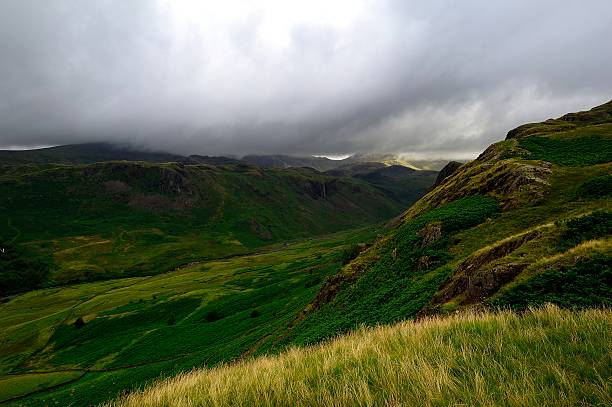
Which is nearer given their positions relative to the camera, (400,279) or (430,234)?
(400,279)

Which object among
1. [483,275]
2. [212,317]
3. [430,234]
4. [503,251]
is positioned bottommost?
[212,317]

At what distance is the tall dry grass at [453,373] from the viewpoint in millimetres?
4188

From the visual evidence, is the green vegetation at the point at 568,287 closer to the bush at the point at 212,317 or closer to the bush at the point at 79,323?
the bush at the point at 212,317

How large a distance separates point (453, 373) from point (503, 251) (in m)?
14.9

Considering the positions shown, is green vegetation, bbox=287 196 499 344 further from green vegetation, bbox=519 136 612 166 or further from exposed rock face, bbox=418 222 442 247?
green vegetation, bbox=519 136 612 166

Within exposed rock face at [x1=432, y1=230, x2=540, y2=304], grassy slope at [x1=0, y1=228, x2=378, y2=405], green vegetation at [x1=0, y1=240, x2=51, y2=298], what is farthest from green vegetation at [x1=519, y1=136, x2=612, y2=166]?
green vegetation at [x1=0, y1=240, x2=51, y2=298]

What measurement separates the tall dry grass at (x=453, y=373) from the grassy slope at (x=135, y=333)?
25.3 m

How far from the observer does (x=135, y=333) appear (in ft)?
236

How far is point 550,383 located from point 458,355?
5.27 feet

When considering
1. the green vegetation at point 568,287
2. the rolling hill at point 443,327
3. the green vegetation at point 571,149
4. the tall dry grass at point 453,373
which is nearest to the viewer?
the tall dry grass at point 453,373

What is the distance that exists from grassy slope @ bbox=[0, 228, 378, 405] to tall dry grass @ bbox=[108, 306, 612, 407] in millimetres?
25270

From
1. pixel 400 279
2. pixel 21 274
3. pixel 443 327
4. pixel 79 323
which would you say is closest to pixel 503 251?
pixel 400 279

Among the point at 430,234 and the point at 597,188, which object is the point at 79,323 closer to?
the point at 430,234

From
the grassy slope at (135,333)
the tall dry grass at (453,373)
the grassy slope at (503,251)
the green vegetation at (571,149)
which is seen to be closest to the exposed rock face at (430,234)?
the grassy slope at (503,251)
